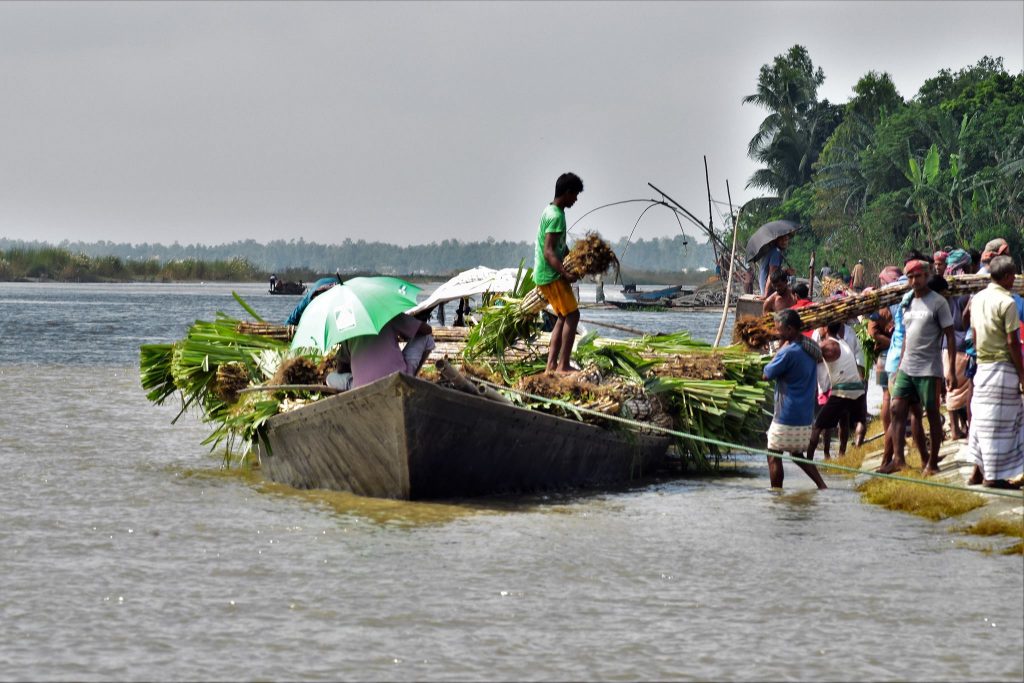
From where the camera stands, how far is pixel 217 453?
49.5ft

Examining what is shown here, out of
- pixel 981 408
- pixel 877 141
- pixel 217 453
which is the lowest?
pixel 217 453

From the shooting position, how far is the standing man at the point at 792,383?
10641 mm

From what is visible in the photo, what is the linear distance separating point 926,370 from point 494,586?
4.12 metres

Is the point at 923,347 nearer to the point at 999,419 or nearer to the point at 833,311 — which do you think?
the point at 999,419

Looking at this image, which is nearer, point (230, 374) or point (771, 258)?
point (230, 374)

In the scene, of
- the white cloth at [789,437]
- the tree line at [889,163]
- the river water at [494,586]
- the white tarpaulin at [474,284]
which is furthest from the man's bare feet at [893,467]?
the tree line at [889,163]

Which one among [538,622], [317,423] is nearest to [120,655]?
[538,622]

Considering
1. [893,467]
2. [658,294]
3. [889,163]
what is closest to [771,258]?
[893,467]

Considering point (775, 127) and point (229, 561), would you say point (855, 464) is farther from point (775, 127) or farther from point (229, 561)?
point (775, 127)

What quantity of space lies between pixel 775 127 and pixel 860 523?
7100 cm

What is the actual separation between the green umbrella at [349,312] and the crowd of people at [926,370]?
289 centimetres

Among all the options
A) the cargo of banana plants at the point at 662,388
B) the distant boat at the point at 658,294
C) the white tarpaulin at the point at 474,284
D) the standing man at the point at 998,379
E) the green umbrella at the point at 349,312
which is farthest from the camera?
the distant boat at the point at 658,294

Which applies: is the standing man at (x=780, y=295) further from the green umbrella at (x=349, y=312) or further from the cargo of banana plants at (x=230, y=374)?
the cargo of banana plants at (x=230, y=374)

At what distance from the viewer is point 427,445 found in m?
10.2
